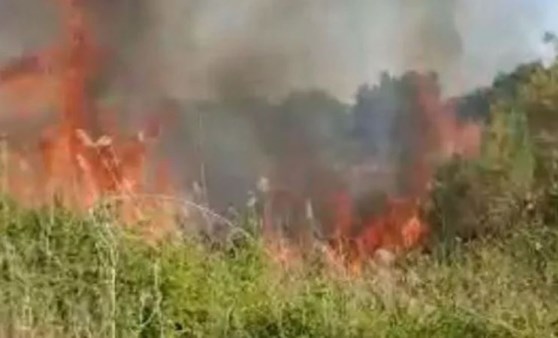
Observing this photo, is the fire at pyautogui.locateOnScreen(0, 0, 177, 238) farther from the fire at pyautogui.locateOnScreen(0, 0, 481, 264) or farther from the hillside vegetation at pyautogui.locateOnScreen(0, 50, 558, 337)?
the hillside vegetation at pyautogui.locateOnScreen(0, 50, 558, 337)

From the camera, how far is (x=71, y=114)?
13148mm

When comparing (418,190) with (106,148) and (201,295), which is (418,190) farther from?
(201,295)

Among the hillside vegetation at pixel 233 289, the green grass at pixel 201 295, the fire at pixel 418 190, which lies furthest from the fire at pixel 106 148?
the green grass at pixel 201 295

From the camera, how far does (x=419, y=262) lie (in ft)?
28.1

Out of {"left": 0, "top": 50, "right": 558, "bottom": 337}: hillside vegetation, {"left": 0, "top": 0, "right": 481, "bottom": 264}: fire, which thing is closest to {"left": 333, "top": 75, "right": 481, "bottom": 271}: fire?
{"left": 0, "top": 0, "right": 481, "bottom": 264}: fire

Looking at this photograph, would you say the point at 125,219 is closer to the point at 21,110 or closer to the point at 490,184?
the point at 490,184

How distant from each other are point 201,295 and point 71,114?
7108 mm

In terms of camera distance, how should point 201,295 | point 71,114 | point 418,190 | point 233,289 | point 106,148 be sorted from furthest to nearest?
point 71,114 < point 418,190 < point 106,148 < point 233,289 < point 201,295

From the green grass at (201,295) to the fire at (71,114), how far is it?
437 centimetres

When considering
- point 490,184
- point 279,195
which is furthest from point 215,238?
point 279,195

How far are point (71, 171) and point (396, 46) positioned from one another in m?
4.01

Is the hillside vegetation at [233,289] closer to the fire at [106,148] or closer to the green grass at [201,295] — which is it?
the green grass at [201,295]

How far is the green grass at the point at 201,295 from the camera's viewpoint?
596 cm

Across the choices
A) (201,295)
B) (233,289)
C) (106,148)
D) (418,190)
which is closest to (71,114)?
(106,148)
